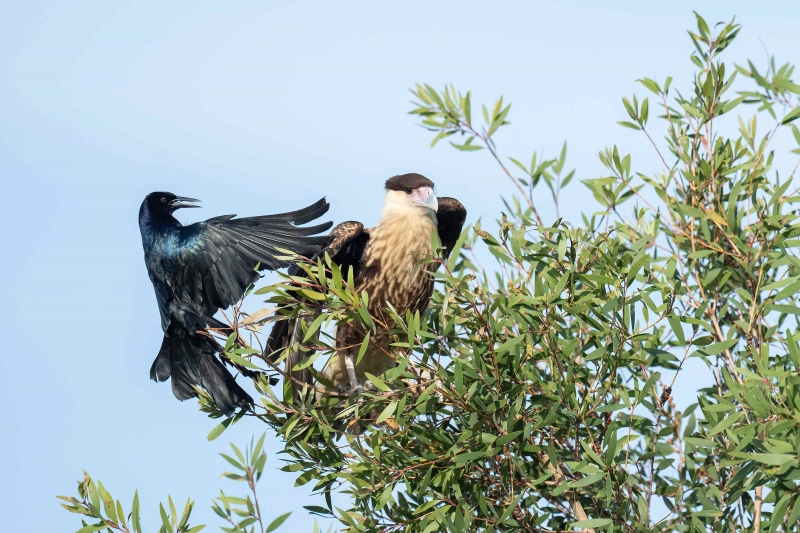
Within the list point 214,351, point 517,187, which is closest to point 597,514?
point 517,187

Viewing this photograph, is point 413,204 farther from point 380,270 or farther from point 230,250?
point 230,250

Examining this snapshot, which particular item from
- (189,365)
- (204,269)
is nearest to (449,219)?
(204,269)

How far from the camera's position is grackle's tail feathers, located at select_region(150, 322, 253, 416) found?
4984 mm

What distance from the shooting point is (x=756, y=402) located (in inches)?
129

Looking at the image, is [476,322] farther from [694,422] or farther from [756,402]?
[756,402]

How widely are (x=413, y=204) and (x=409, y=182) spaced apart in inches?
8.0

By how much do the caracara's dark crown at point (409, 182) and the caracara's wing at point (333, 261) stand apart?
1.49 feet

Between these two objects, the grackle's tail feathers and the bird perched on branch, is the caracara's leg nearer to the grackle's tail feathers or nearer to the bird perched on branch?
the bird perched on branch

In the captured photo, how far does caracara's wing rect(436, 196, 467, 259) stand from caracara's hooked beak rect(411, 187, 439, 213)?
0.43 feet

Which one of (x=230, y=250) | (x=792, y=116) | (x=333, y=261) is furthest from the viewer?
(x=333, y=261)

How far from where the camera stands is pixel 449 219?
20.3 feet

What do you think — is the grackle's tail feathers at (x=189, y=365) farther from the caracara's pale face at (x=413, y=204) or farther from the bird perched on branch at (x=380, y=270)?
the caracara's pale face at (x=413, y=204)

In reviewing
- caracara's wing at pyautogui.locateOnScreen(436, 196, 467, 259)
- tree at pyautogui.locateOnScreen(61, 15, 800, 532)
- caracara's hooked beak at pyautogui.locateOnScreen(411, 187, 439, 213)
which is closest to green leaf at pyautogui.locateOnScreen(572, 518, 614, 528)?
tree at pyautogui.locateOnScreen(61, 15, 800, 532)

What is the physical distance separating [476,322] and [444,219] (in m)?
2.16
